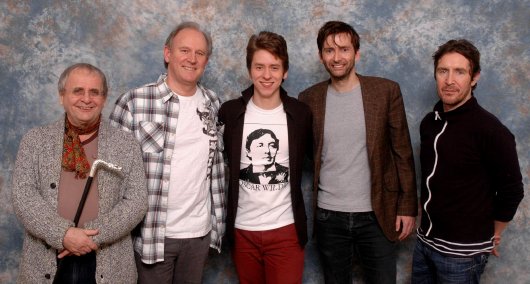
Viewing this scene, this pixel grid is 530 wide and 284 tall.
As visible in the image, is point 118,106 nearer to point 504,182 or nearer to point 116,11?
point 116,11

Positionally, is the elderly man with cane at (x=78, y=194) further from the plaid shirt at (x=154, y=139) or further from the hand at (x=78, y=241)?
the plaid shirt at (x=154, y=139)

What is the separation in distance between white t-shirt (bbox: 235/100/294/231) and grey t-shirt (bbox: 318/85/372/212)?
0.75 ft

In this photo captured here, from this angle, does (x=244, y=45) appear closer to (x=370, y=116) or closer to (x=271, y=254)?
(x=370, y=116)

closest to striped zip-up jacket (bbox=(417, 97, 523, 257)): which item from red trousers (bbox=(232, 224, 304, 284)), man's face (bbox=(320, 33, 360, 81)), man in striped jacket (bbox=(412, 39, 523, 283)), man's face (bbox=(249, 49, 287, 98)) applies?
man in striped jacket (bbox=(412, 39, 523, 283))

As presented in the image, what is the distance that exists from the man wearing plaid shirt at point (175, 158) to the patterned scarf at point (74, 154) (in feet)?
0.95

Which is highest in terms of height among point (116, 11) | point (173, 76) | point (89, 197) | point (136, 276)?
point (116, 11)

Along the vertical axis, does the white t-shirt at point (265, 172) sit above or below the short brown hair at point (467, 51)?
below

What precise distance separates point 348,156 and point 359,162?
61 millimetres

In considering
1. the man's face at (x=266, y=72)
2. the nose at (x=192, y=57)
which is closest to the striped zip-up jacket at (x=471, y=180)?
the man's face at (x=266, y=72)

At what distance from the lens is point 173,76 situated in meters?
2.37

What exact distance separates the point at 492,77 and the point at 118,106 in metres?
2.05

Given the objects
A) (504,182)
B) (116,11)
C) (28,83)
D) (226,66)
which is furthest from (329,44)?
(28,83)

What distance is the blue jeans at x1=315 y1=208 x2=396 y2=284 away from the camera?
2.40 m

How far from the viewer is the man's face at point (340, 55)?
238cm
